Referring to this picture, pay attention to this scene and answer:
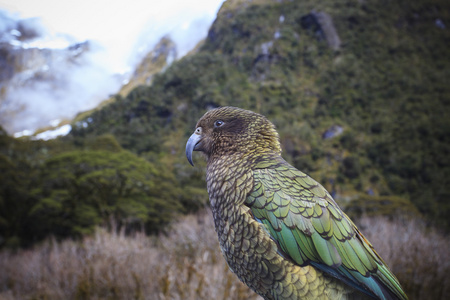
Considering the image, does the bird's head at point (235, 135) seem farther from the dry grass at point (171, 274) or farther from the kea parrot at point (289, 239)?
the dry grass at point (171, 274)

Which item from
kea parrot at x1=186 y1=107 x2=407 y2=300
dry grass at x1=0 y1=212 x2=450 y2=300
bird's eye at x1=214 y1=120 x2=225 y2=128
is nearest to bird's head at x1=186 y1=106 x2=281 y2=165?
bird's eye at x1=214 y1=120 x2=225 y2=128

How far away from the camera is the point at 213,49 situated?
1961 inches

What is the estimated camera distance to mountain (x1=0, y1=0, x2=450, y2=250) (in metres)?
12.0

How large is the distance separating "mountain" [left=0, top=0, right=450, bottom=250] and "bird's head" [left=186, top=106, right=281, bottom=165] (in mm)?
10441

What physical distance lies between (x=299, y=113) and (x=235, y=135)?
3578 centimetres

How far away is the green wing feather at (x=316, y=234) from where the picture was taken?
3.76ft

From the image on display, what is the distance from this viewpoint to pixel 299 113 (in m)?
35.5

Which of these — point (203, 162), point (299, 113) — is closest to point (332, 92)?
point (299, 113)

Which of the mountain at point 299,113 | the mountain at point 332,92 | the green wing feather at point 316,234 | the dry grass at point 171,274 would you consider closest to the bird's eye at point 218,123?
the green wing feather at point 316,234

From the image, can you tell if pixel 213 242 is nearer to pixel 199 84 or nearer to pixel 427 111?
pixel 199 84

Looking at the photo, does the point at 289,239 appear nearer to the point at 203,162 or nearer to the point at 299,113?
the point at 203,162

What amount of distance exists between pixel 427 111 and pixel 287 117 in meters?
18.1

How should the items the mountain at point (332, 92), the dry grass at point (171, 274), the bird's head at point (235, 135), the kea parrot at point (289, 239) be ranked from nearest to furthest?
the kea parrot at point (289, 239), the bird's head at point (235, 135), the dry grass at point (171, 274), the mountain at point (332, 92)

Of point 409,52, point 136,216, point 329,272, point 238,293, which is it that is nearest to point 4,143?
point 136,216
